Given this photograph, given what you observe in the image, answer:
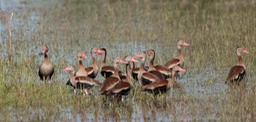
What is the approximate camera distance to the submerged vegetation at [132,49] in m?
11.9

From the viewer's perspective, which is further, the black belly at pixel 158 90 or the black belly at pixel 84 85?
the black belly at pixel 84 85

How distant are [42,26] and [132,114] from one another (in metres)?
12.1

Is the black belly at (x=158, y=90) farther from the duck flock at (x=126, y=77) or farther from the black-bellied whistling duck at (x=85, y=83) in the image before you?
the black-bellied whistling duck at (x=85, y=83)

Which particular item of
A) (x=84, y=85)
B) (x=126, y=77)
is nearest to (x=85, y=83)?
(x=84, y=85)

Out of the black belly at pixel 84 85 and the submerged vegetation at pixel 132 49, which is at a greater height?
the black belly at pixel 84 85

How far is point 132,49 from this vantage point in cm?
1836

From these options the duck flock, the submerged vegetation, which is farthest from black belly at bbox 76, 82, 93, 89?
the submerged vegetation

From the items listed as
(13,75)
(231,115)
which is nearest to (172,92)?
(231,115)

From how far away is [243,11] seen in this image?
24.7 metres

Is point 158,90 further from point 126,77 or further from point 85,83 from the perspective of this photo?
point 85,83

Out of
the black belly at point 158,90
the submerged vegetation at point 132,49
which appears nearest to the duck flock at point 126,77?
the black belly at point 158,90

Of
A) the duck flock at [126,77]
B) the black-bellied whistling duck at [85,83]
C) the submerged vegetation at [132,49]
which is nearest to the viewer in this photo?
the submerged vegetation at [132,49]

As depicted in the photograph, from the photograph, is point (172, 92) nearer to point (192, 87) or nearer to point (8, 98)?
point (192, 87)

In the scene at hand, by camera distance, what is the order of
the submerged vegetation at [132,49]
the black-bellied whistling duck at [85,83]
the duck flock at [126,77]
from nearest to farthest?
the submerged vegetation at [132,49] < the duck flock at [126,77] < the black-bellied whistling duck at [85,83]
